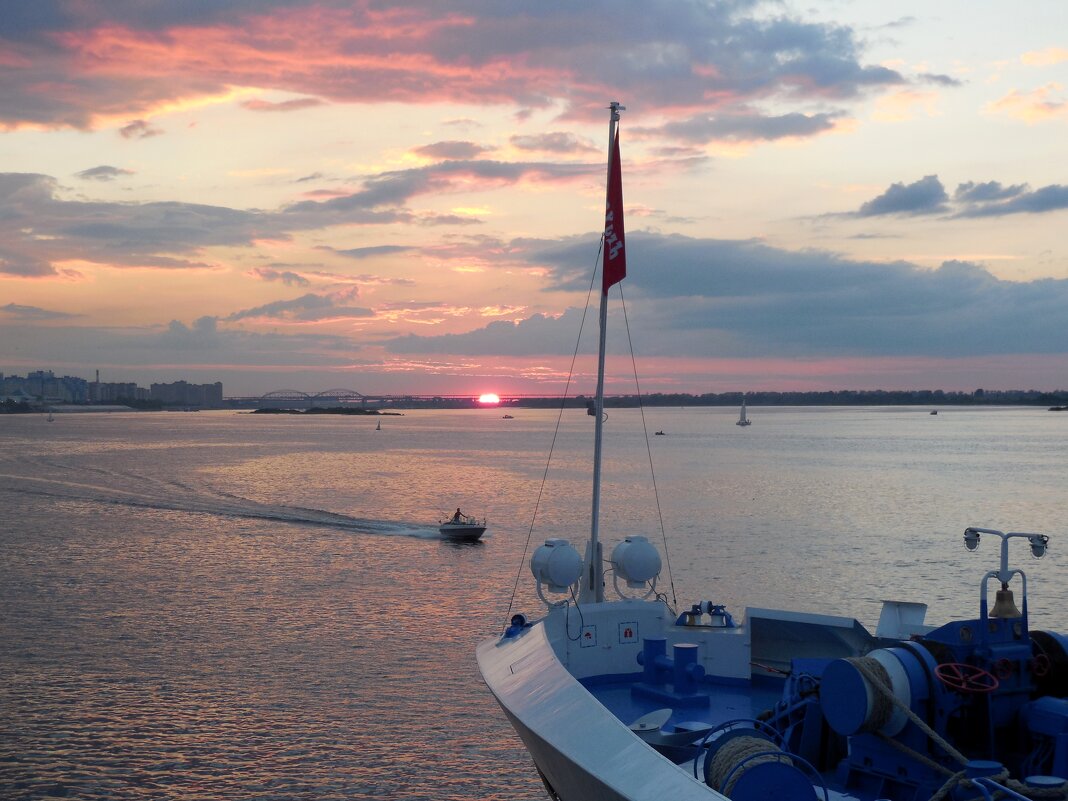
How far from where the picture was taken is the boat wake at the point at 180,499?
5853 cm

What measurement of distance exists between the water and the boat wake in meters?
0.36

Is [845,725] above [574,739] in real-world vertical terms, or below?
above

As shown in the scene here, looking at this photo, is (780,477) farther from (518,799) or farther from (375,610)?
(518,799)

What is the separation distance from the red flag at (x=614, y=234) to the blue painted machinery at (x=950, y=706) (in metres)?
7.68

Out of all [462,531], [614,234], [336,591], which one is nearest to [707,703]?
[614,234]

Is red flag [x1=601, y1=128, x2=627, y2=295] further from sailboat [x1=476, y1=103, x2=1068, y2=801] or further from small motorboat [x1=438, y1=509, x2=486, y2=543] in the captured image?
small motorboat [x1=438, y1=509, x2=486, y2=543]

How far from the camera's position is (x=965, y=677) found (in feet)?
26.8

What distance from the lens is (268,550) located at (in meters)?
48.2

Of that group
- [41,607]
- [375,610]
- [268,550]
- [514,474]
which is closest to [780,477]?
[514,474]

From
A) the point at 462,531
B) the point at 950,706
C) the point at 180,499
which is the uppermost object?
the point at 950,706

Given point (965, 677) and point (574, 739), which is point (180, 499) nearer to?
point (574, 739)

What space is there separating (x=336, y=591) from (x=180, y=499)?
38232mm

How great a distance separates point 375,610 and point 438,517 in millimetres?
29353

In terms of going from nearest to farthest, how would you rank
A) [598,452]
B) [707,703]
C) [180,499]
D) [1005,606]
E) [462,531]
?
[1005,606], [707,703], [598,452], [462,531], [180,499]
